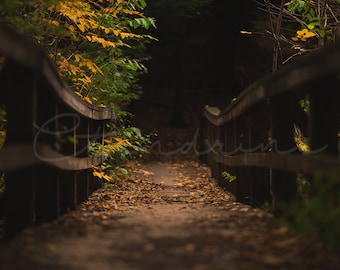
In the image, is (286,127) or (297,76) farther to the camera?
(286,127)

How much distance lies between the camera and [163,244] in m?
4.19

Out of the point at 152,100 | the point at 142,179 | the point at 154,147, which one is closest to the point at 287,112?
the point at 142,179

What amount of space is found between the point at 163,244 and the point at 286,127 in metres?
2.09

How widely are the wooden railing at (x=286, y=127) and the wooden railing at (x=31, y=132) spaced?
183cm

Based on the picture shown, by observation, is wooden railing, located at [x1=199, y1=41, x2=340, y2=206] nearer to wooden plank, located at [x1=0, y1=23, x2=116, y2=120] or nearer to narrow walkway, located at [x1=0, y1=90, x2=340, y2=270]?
narrow walkway, located at [x1=0, y1=90, x2=340, y2=270]

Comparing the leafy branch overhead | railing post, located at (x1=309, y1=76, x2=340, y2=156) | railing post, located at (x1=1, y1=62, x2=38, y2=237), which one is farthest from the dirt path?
the leafy branch overhead

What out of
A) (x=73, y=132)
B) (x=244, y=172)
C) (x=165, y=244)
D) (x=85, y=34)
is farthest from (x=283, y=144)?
(x=85, y=34)

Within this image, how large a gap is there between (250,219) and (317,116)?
1.20 m

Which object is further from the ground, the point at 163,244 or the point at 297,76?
the point at 297,76

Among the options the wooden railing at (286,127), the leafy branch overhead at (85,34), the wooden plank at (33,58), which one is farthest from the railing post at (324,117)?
the leafy branch overhead at (85,34)

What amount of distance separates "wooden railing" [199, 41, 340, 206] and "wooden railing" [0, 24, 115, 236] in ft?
6.02

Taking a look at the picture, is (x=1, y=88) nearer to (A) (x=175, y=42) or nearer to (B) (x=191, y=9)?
(B) (x=191, y=9)

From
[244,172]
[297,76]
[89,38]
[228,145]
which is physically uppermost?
[89,38]

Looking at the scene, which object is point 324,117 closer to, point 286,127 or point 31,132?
point 286,127
